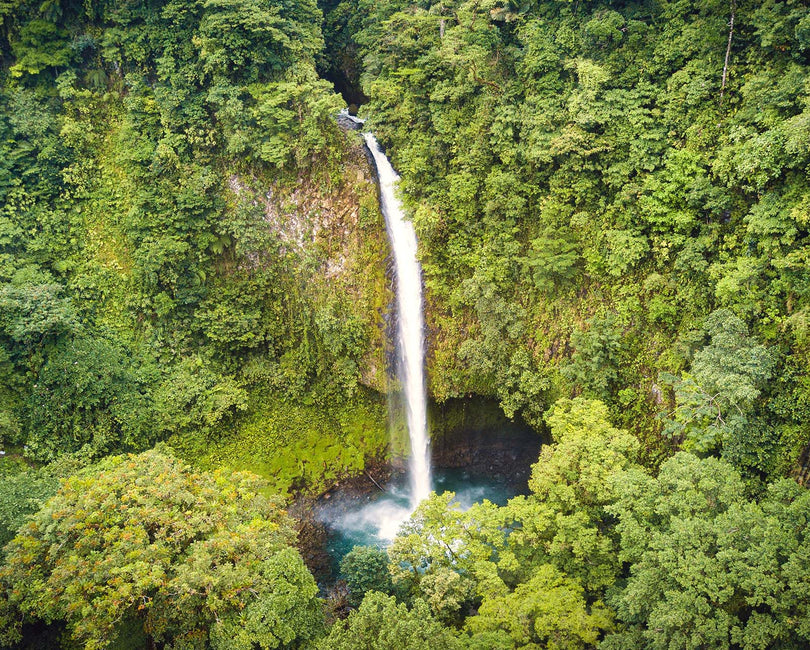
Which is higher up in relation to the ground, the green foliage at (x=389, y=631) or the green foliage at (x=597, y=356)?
the green foliage at (x=597, y=356)

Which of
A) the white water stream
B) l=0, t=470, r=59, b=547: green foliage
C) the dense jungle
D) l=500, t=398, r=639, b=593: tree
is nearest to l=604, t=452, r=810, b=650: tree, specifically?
the dense jungle

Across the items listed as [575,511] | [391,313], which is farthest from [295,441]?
[575,511]

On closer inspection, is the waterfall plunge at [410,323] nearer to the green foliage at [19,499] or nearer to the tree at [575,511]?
the tree at [575,511]

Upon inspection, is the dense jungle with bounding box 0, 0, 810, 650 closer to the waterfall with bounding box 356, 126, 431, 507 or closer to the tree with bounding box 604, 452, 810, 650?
the tree with bounding box 604, 452, 810, 650

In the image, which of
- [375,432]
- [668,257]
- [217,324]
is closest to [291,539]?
[375,432]

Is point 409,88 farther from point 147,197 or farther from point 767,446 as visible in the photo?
point 767,446

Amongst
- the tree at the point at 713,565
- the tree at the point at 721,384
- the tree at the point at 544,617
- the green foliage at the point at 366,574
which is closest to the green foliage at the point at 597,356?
the tree at the point at 721,384

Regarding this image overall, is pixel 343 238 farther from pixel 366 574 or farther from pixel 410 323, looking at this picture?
pixel 366 574
